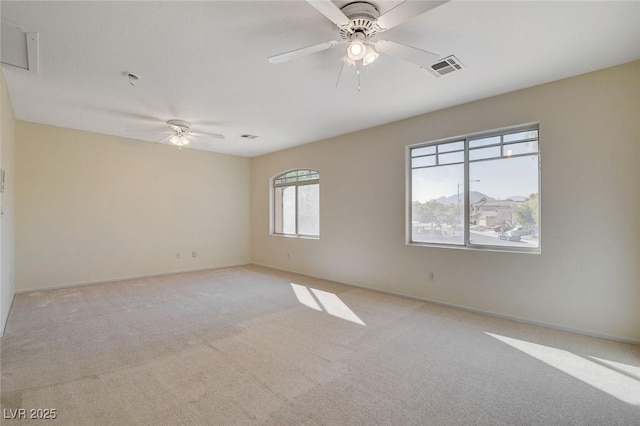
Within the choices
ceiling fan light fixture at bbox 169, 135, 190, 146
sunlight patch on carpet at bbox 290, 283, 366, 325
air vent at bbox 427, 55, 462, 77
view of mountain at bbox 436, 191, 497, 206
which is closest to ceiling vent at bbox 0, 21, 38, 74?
ceiling fan light fixture at bbox 169, 135, 190, 146

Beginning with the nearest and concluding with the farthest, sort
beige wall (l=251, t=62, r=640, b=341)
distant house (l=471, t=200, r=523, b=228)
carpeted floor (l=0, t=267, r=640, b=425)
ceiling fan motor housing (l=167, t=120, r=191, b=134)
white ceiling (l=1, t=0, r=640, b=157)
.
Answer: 1. carpeted floor (l=0, t=267, r=640, b=425)
2. white ceiling (l=1, t=0, r=640, b=157)
3. beige wall (l=251, t=62, r=640, b=341)
4. distant house (l=471, t=200, r=523, b=228)
5. ceiling fan motor housing (l=167, t=120, r=191, b=134)

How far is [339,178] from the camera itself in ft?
18.1

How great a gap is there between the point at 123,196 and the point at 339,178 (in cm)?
423

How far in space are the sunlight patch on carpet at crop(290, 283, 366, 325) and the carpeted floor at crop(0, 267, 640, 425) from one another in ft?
0.13

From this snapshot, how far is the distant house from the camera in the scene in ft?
11.9

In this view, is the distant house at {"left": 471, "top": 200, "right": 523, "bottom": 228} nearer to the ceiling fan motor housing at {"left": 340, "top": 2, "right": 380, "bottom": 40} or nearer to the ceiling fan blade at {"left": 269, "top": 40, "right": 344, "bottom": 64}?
the ceiling fan motor housing at {"left": 340, "top": 2, "right": 380, "bottom": 40}

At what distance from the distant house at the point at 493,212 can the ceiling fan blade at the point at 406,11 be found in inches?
109

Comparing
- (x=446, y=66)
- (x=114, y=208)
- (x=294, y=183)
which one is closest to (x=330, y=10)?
(x=446, y=66)

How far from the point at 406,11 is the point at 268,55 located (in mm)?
1411

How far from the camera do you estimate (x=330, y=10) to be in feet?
5.90

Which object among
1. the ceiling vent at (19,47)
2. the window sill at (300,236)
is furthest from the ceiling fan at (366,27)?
the window sill at (300,236)

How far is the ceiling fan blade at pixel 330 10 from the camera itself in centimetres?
170

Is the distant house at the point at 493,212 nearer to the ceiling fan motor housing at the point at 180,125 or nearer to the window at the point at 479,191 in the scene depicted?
the window at the point at 479,191

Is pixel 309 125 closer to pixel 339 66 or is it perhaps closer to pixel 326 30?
pixel 339 66
